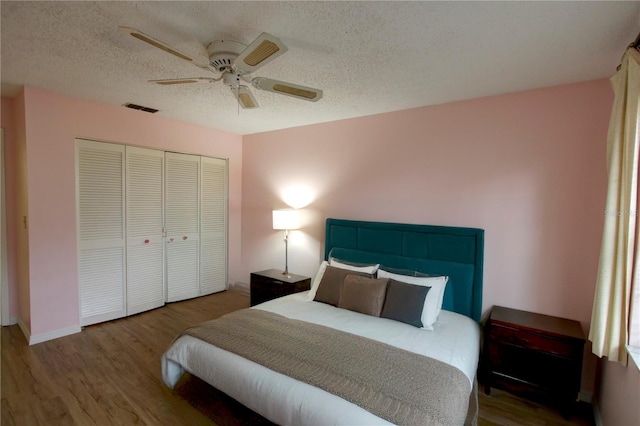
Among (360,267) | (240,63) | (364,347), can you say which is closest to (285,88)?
(240,63)

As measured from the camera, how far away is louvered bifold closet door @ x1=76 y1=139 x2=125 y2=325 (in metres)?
3.35

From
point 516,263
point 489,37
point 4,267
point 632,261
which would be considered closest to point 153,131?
point 4,267

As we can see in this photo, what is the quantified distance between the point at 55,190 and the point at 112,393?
81.7 inches

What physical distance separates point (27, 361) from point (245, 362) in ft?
7.58

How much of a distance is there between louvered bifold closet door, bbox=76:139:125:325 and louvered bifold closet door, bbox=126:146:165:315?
89 millimetres

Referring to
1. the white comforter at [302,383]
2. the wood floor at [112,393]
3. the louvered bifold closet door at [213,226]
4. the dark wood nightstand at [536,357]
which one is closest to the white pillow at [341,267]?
the white comforter at [302,383]

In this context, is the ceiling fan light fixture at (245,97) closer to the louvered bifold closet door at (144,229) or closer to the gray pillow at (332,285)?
the gray pillow at (332,285)

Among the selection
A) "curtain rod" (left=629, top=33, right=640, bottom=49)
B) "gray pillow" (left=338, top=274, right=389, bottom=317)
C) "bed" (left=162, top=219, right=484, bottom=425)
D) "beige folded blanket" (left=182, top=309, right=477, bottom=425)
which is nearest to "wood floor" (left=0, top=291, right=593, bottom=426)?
"bed" (left=162, top=219, right=484, bottom=425)

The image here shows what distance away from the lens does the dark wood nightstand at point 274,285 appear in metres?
3.62

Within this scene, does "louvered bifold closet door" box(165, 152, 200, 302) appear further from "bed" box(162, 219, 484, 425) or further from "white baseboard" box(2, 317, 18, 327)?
"bed" box(162, 219, 484, 425)

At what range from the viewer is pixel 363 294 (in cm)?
275

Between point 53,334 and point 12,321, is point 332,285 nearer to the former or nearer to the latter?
point 53,334

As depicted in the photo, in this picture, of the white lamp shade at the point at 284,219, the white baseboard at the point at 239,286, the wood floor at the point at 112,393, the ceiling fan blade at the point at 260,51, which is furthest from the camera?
the white baseboard at the point at 239,286

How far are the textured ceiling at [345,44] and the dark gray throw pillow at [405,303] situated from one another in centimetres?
171
